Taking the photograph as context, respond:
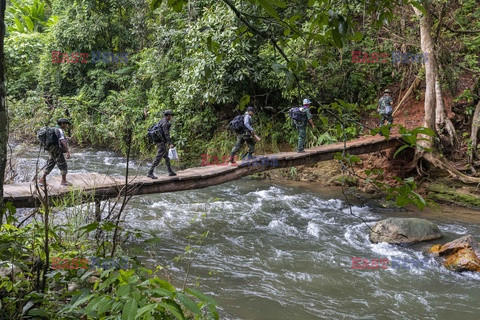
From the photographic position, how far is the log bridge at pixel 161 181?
571cm

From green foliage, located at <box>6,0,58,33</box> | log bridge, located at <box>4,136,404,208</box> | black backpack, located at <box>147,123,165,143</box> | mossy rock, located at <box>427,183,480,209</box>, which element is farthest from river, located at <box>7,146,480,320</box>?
black backpack, located at <box>147,123,165,143</box>

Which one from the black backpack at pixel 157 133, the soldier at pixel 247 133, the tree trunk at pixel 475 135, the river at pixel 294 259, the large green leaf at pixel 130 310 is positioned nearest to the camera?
the large green leaf at pixel 130 310

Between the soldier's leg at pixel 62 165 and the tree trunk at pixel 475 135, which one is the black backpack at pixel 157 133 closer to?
the soldier's leg at pixel 62 165

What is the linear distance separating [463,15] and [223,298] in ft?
35.2

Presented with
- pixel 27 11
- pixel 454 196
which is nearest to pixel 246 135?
pixel 454 196

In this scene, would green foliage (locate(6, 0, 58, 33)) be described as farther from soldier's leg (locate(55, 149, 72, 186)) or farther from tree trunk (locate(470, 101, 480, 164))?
tree trunk (locate(470, 101, 480, 164))

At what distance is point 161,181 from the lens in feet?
22.6

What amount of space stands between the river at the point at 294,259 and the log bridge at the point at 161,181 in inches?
28.2

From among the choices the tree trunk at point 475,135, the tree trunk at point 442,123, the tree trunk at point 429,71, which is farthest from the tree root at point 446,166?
the tree trunk at point 442,123

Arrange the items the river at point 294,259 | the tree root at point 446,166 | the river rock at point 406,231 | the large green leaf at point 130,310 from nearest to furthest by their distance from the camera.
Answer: the large green leaf at point 130,310, the river at point 294,259, the river rock at point 406,231, the tree root at point 446,166

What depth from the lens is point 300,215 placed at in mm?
8578

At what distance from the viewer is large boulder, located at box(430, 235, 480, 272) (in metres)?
5.95

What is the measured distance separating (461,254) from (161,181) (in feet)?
15.7

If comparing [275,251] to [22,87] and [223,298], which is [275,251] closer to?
[223,298]
